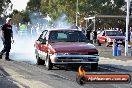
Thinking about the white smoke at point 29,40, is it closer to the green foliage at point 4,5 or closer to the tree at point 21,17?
the tree at point 21,17

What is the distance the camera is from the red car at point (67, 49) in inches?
567

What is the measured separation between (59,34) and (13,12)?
13061 cm

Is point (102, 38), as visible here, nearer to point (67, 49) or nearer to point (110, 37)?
point (110, 37)

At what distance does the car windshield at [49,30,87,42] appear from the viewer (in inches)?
620

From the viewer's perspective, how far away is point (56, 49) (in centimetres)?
1455

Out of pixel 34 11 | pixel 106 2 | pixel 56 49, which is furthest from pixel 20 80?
pixel 34 11

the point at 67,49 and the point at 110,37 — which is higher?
the point at 67,49

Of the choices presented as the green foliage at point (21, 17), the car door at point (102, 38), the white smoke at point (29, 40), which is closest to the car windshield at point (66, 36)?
the white smoke at point (29, 40)

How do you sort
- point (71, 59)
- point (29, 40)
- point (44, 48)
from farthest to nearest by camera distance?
point (29, 40)
point (44, 48)
point (71, 59)

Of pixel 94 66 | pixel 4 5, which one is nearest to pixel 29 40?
pixel 94 66

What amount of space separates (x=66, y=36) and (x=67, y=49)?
59.4 inches

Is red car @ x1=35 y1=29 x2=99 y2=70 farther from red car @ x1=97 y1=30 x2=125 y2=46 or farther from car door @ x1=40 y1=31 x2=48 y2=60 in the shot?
red car @ x1=97 y1=30 x2=125 y2=46

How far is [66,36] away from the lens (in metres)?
15.9

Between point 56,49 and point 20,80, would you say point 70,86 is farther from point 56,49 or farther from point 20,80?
point 56,49
